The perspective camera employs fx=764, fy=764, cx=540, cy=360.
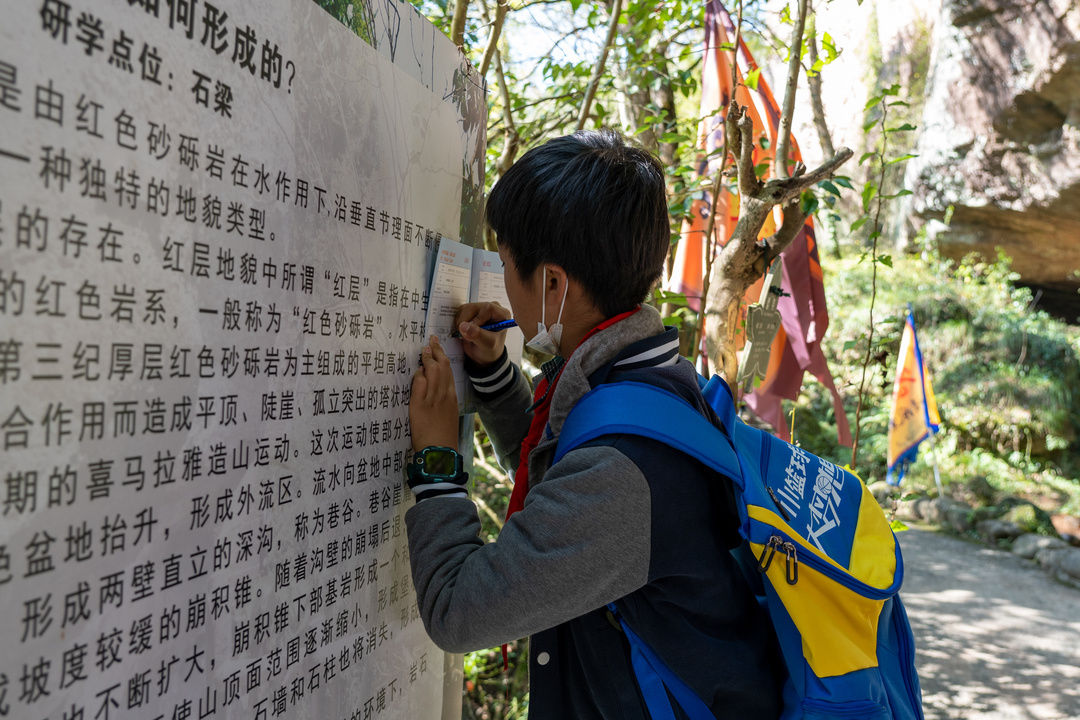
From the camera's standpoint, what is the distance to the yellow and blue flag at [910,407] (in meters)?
5.99

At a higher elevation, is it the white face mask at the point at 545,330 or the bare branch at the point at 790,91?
the bare branch at the point at 790,91

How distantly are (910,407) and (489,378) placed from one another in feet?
18.2

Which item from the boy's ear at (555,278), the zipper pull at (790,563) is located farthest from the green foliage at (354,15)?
the zipper pull at (790,563)

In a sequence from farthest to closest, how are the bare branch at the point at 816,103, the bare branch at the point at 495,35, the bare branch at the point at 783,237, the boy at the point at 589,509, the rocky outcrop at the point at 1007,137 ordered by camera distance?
the rocky outcrop at the point at 1007,137
the bare branch at the point at 816,103
the bare branch at the point at 783,237
the bare branch at the point at 495,35
the boy at the point at 589,509

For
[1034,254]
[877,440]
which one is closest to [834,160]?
[877,440]

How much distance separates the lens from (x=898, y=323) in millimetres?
10289

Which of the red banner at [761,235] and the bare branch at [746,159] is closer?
the bare branch at [746,159]

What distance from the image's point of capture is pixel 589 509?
0.98m

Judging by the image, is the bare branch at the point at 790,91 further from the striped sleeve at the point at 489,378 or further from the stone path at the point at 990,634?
the stone path at the point at 990,634

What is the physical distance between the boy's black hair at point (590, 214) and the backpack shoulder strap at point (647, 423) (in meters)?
0.19

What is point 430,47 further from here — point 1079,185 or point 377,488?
point 1079,185

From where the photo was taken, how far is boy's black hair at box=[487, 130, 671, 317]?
45.2 inches

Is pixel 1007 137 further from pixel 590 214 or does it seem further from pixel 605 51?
pixel 590 214

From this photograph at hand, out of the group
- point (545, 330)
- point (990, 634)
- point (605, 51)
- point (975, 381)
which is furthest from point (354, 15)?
point (975, 381)
